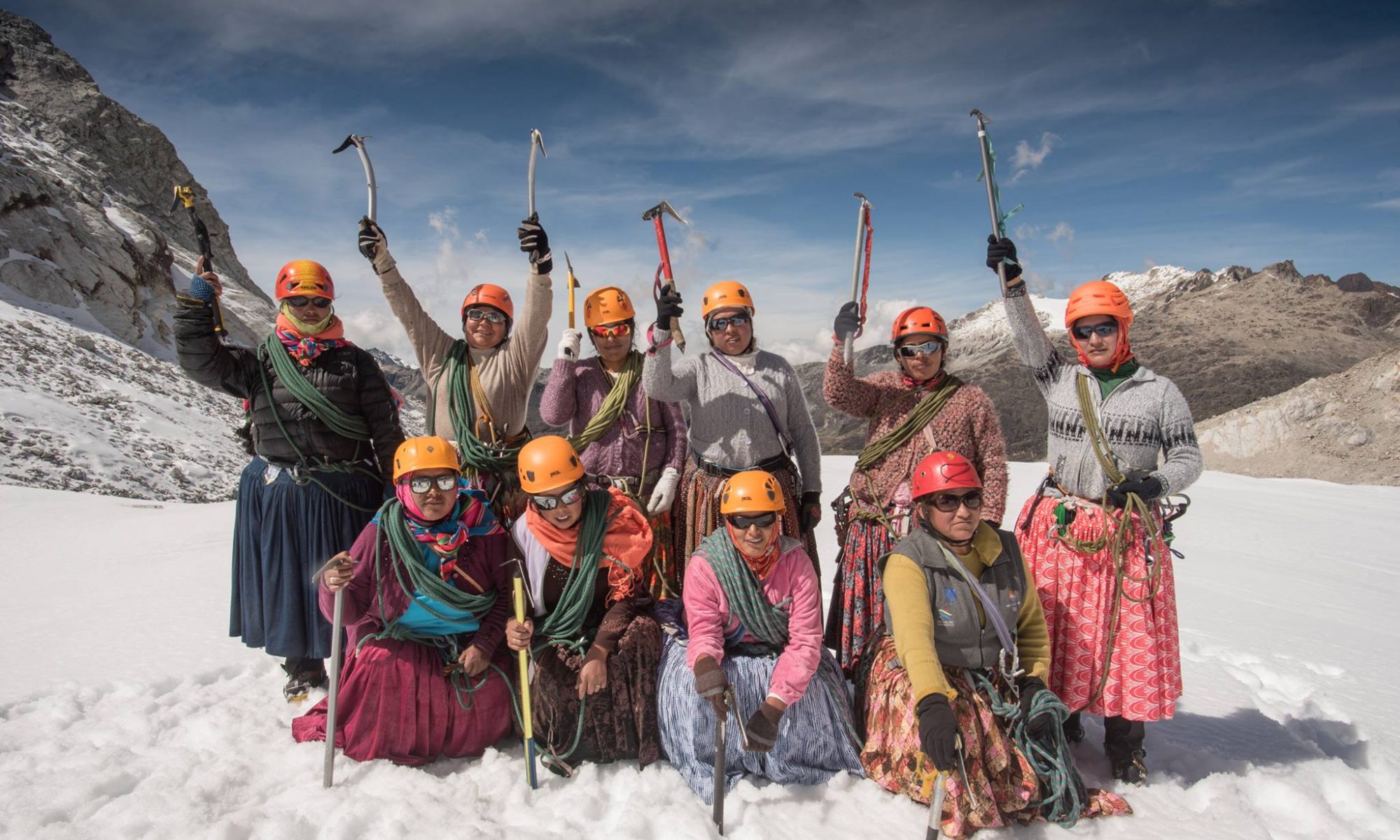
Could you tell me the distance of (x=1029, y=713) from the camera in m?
2.47

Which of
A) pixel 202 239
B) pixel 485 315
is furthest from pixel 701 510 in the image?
pixel 202 239

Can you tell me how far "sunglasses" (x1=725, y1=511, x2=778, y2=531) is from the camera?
8.84 ft

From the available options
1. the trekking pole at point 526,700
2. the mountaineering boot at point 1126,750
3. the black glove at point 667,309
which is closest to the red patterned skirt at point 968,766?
the mountaineering boot at point 1126,750

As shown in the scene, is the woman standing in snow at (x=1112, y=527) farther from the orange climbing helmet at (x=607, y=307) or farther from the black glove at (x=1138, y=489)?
the orange climbing helmet at (x=607, y=307)

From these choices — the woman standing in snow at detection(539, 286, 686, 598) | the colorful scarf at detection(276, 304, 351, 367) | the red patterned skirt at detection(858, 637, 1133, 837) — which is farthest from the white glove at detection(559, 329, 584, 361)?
the red patterned skirt at detection(858, 637, 1133, 837)

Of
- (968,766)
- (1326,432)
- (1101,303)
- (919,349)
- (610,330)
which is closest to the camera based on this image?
(968,766)

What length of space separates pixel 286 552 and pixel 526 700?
4.25 ft

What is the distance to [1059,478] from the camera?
116 inches

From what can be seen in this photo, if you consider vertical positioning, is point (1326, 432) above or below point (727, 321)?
below

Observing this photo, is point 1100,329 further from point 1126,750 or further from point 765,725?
point 765,725

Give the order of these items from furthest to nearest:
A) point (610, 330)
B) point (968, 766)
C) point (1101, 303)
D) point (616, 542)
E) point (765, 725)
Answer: point (610, 330) → point (616, 542) → point (1101, 303) → point (765, 725) → point (968, 766)

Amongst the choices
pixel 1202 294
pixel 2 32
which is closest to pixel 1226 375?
pixel 1202 294

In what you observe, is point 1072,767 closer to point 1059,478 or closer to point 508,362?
point 1059,478

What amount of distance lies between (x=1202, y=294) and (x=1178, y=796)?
386 feet
